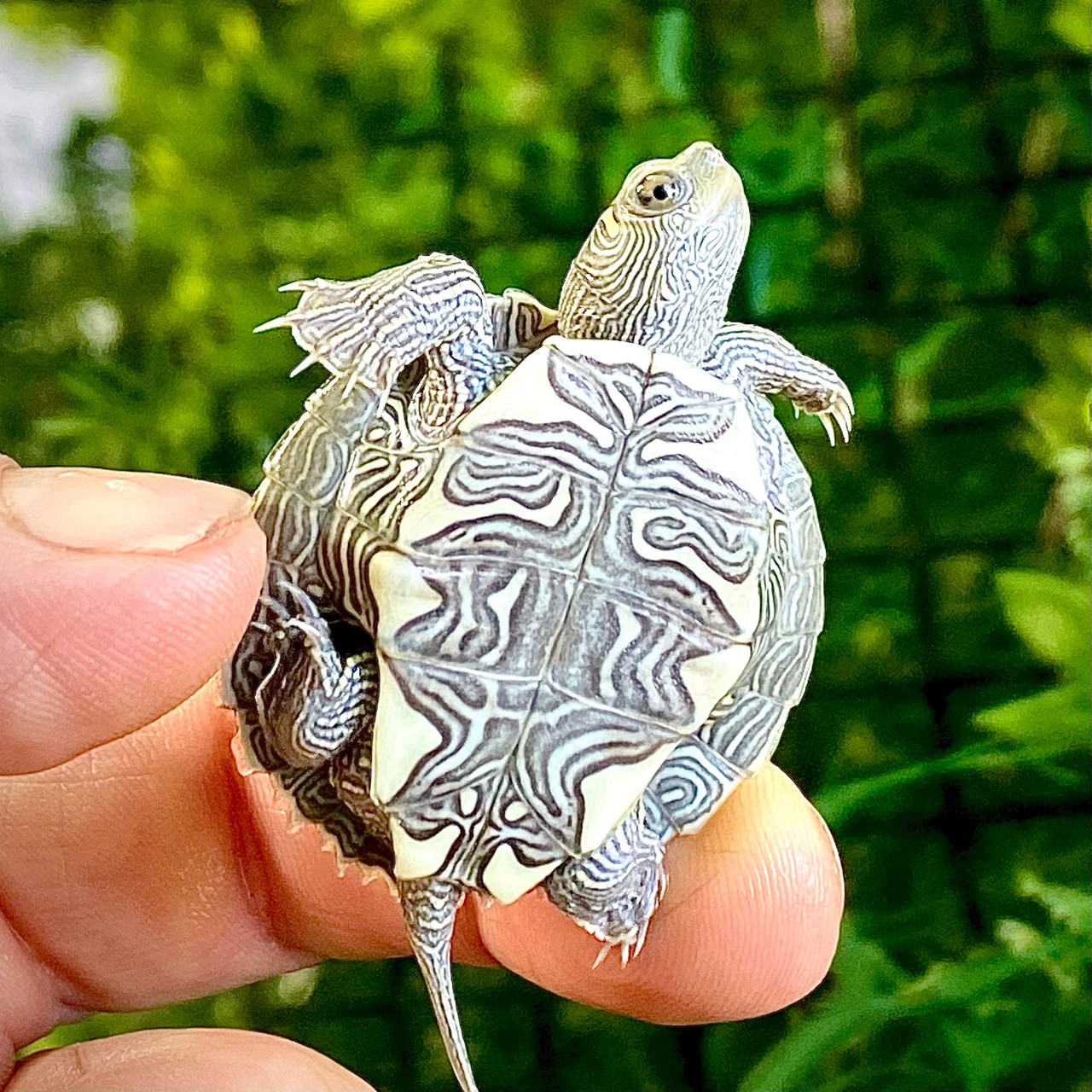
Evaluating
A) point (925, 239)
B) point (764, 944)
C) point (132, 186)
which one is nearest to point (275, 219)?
point (132, 186)

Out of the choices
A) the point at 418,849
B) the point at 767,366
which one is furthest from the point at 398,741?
the point at 767,366

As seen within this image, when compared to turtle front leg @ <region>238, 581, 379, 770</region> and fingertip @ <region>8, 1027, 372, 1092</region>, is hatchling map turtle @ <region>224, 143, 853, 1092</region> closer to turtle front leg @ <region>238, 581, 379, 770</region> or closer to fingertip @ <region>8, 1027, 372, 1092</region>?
turtle front leg @ <region>238, 581, 379, 770</region>

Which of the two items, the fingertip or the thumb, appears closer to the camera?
the thumb

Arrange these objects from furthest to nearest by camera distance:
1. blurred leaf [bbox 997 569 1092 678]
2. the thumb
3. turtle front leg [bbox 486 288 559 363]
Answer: blurred leaf [bbox 997 569 1092 678], turtle front leg [bbox 486 288 559 363], the thumb

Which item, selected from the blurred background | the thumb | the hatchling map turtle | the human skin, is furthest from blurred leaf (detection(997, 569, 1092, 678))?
the thumb

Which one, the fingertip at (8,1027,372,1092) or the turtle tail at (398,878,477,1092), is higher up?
the turtle tail at (398,878,477,1092)

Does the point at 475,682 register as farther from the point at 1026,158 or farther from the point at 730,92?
the point at 1026,158
